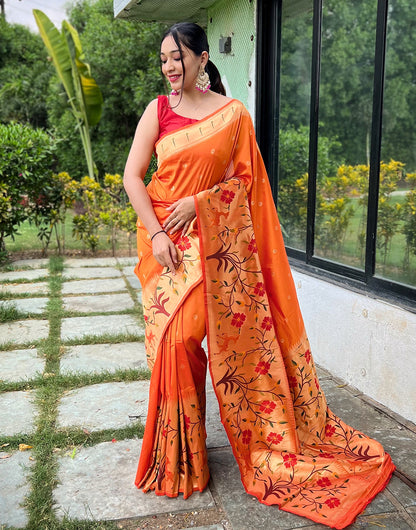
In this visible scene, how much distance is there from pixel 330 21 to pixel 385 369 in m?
5.28

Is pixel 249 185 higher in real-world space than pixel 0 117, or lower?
lower

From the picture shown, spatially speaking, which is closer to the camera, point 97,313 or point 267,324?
point 267,324

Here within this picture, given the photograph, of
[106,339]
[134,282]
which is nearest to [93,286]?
[134,282]

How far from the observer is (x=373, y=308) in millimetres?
2932

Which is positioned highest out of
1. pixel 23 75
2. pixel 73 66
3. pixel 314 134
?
pixel 23 75

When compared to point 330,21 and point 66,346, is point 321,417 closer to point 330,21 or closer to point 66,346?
point 66,346

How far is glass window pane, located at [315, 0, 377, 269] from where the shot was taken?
6.05m

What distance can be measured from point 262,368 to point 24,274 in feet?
14.9

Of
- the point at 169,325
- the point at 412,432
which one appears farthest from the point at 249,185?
the point at 412,432

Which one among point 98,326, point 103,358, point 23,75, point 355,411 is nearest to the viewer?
point 355,411

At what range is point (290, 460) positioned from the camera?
218 centimetres

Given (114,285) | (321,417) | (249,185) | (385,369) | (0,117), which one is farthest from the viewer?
(0,117)

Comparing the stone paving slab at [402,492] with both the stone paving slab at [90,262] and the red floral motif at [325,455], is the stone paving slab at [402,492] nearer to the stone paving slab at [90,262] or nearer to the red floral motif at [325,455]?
the red floral motif at [325,455]

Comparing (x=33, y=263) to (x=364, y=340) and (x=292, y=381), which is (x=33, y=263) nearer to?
(x=364, y=340)
